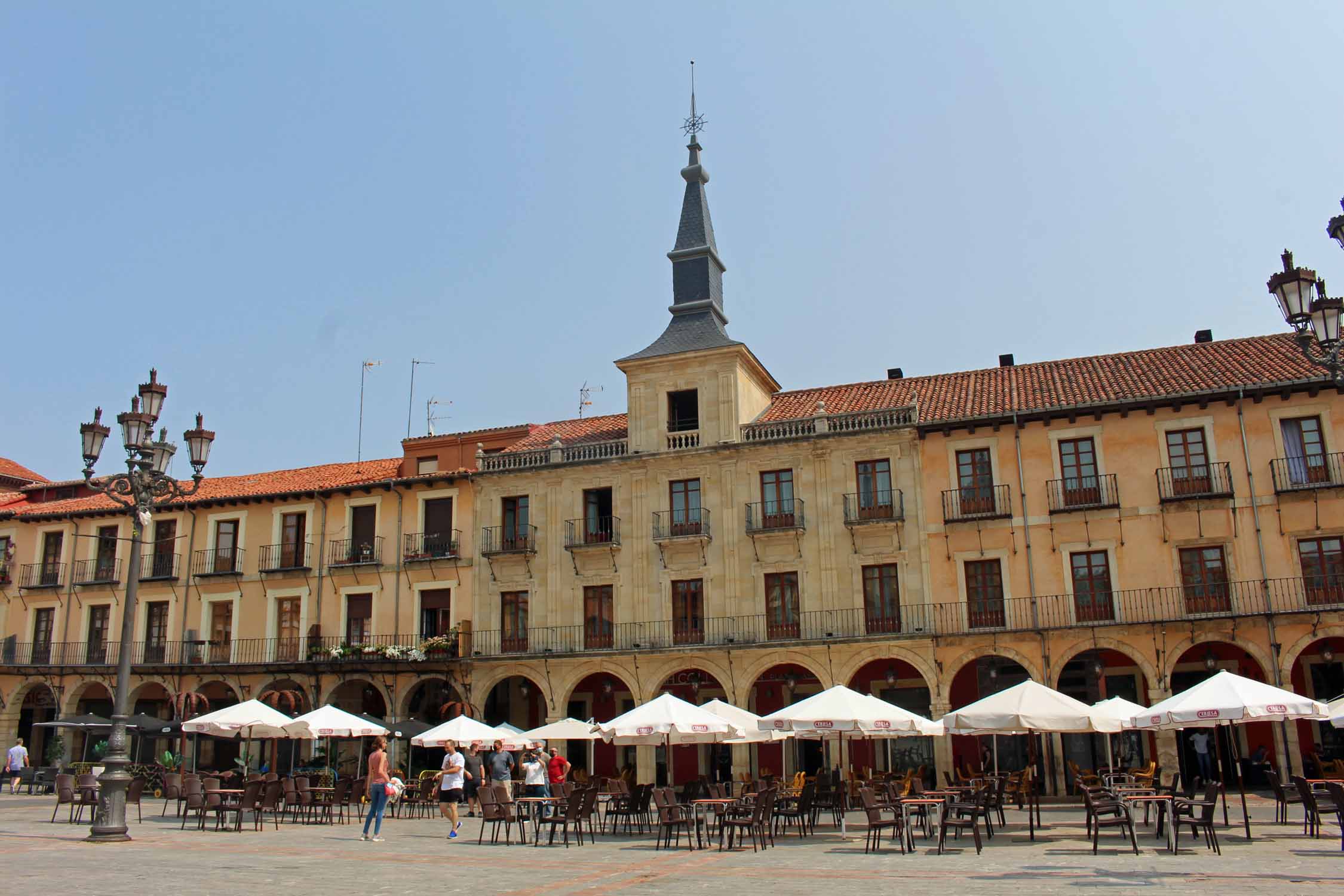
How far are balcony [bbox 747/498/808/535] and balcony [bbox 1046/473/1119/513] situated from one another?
6459 millimetres

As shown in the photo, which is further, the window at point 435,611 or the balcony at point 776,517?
the window at point 435,611

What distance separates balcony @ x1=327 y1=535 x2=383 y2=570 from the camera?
35625 mm

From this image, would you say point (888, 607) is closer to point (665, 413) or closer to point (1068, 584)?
point (1068, 584)

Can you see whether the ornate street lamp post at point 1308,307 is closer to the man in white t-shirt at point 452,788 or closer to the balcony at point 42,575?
the man in white t-shirt at point 452,788

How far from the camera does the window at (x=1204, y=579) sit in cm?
2750

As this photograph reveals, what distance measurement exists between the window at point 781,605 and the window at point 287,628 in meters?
14.9

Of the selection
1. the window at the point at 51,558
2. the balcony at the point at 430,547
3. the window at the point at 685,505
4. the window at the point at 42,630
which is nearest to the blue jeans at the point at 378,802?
the window at the point at 685,505

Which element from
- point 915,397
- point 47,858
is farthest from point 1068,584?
point 47,858

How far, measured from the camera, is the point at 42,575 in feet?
131

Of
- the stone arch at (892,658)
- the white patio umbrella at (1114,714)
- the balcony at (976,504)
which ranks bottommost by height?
the white patio umbrella at (1114,714)

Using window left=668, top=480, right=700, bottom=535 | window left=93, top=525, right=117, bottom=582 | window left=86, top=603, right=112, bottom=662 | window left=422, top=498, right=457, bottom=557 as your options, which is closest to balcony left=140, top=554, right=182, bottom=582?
window left=93, top=525, right=117, bottom=582

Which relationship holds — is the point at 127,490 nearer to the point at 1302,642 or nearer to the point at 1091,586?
the point at 1091,586

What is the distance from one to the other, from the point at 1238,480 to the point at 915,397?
826 centimetres

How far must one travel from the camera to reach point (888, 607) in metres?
30.1
